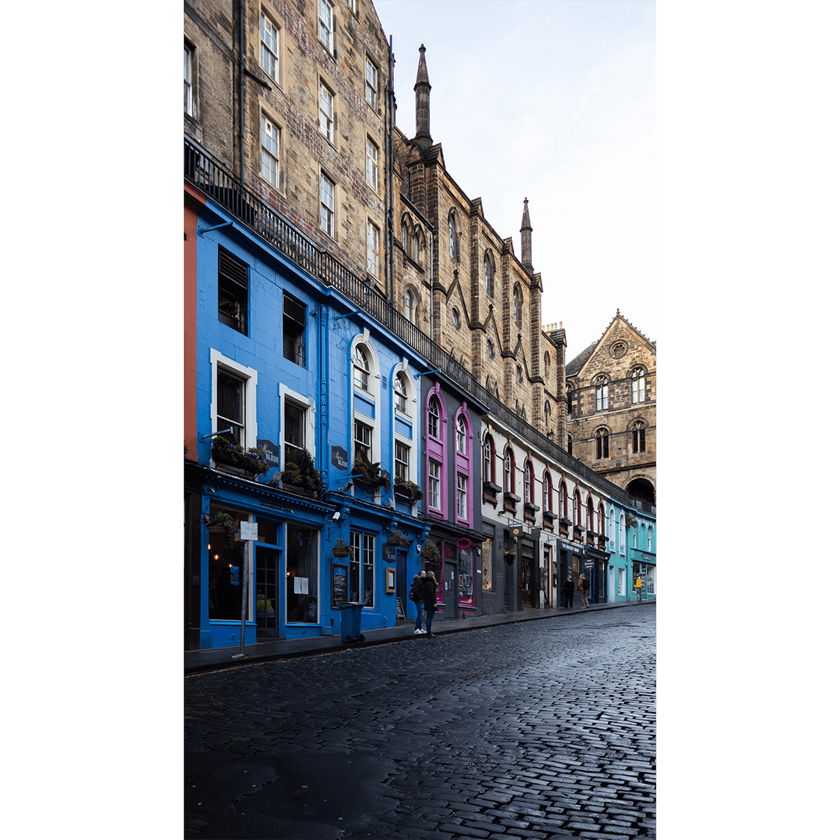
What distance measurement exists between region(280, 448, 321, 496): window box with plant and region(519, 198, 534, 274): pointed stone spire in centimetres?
3268

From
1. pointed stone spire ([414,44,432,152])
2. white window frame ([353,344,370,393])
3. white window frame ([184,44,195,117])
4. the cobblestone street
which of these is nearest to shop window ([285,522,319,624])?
white window frame ([353,344,370,393])

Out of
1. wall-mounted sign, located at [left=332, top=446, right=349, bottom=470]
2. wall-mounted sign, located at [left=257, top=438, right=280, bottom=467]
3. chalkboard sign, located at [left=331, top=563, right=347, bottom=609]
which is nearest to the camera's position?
wall-mounted sign, located at [left=257, top=438, right=280, bottom=467]

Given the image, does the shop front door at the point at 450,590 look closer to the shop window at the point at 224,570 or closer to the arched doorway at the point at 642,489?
the shop window at the point at 224,570

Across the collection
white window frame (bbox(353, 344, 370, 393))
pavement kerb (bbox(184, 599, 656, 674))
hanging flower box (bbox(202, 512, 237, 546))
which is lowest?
pavement kerb (bbox(184, 599, 656, 674))

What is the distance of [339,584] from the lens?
1888 centimetres

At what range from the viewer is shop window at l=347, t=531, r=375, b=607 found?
19.9 metres

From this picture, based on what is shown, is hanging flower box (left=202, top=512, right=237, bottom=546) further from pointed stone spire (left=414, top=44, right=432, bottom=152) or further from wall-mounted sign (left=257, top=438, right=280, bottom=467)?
pointed stone spire (left=414, top=44, right=432, bottom=152)

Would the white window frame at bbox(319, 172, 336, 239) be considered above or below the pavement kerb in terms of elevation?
above

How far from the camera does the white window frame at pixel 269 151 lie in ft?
66.9

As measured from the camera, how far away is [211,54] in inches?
733

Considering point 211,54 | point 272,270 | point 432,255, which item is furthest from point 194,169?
point 432,255

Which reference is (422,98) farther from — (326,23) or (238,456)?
(238,456)
